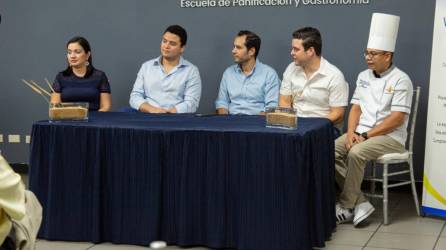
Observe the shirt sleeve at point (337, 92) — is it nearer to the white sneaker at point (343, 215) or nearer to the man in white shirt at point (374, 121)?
the man in white shirt at point (374, 121)

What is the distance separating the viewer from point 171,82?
564 cm

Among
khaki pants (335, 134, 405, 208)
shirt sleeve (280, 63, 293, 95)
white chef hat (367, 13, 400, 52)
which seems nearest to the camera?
khaki pants (335, 134, 405, 208)

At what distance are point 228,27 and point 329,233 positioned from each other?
226 centimetres

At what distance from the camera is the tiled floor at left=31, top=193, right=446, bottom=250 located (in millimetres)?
4242

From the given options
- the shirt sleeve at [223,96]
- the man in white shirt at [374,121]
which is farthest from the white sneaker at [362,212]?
the shirt sleeve at [223,96]

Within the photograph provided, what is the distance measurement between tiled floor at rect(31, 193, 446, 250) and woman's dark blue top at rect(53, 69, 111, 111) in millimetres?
1611

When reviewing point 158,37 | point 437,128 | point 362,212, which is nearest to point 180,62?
point 158,37

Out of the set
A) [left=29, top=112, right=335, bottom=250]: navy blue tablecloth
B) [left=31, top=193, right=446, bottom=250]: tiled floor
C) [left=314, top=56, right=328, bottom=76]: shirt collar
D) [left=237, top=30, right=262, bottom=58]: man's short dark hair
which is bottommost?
[left=31, top=193, right=446, bottom=250]: tiled floor

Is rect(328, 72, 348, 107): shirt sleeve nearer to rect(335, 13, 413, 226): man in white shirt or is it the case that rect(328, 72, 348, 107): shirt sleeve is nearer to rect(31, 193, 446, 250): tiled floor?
rect(335, 13, 413, 226): man in white shirt

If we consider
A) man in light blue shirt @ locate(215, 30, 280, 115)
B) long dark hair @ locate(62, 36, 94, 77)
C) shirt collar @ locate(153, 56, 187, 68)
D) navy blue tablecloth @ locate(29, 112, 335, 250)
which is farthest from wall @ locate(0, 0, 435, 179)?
navy blue tablecloth @ locate(29, 112, 335, 250)

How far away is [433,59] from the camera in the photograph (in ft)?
15.6

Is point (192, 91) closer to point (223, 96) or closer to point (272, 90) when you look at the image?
point (223, 96)

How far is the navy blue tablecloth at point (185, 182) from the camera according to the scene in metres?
3.89

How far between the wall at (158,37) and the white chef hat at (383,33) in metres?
0.64
